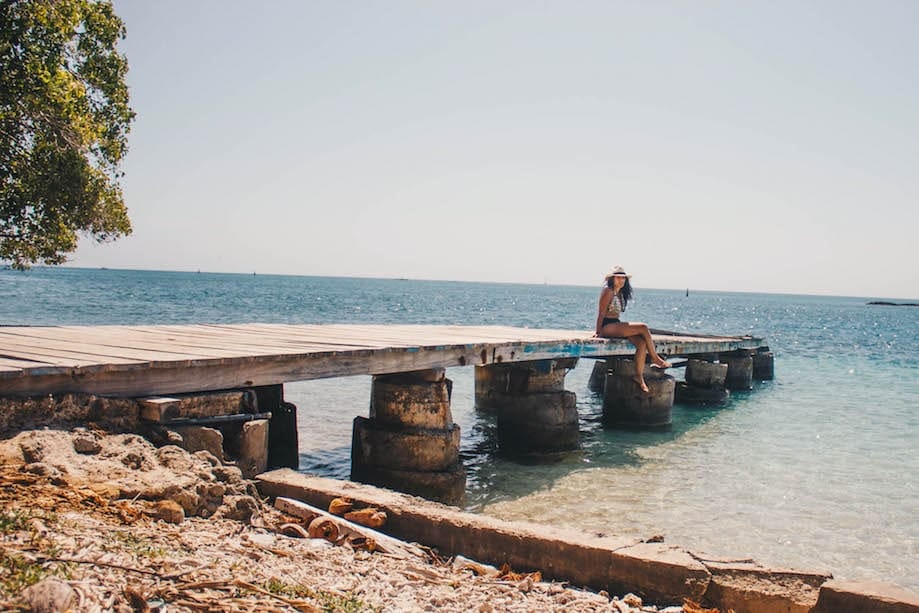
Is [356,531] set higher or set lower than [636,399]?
higher

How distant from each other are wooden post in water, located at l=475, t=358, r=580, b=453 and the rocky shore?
6549 mm

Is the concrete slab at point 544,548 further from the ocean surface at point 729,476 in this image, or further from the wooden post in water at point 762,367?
the wooden post in water at point 762,367

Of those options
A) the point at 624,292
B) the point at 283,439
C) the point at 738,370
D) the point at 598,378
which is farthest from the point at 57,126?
the point at 738,370

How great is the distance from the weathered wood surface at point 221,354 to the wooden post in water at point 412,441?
0.29 metres

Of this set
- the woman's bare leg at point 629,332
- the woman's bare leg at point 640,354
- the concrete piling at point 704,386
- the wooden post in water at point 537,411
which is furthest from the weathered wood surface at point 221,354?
the concrete piling at point 704,386

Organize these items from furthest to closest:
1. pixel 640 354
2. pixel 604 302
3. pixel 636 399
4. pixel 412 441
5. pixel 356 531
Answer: pixel 636 399 < pixel 640 354 < pixel 604 302 < pixel 412 441 < pixel 356 531

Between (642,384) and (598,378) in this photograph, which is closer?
(642,384)

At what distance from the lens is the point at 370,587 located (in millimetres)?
3768

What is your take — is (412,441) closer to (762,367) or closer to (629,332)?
(629,332)

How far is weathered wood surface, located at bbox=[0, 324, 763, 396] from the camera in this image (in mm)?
5391

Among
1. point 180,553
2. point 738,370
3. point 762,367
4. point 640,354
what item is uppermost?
point 640,354

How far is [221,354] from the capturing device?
6648mm

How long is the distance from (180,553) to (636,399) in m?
11.6

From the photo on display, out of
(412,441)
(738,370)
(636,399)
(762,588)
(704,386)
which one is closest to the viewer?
(762,588)
